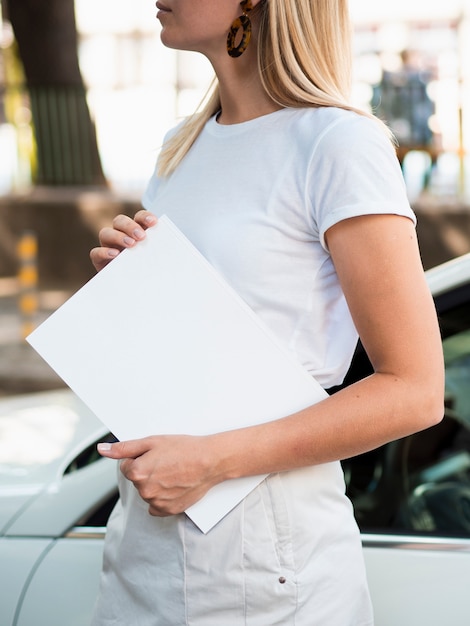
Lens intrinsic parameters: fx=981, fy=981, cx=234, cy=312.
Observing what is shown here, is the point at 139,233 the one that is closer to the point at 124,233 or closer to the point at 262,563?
the point at 124,233

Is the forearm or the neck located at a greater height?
the neck

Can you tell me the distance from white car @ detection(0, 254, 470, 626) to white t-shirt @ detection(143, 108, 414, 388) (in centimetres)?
53

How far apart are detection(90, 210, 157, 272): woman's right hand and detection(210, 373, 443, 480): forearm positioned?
0.31 meters

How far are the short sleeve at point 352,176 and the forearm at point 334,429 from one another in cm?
22

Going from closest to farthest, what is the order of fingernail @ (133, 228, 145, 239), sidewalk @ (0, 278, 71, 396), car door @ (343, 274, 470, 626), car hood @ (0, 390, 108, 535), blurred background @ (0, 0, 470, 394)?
fingernail @ (133, 228, 145, 239)
car door @ (343, 274, 470, 626)
car hood @ (0, 390, 108, 535)
sidewalk @ (0, 278, 71, 396)
blurred background @ (0, 0, 470, 394)

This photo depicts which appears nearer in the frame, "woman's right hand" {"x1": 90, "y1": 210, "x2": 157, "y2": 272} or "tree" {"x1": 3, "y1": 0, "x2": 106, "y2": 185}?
"woman's right hand" {"x1": 90, "y1": 210, "x2": 157, "y2": 272}

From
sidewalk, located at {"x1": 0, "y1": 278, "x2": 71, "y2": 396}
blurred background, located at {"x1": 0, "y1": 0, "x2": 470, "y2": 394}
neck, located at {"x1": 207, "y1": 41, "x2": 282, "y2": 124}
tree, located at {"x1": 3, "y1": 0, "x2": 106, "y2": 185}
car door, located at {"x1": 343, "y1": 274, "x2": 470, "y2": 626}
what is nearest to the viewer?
neck, located at {"x1": 207, "y1": 41, "x2": 282, "y2": 124}

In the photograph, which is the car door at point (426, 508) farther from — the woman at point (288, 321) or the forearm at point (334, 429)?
the forearm at point (334, 429)

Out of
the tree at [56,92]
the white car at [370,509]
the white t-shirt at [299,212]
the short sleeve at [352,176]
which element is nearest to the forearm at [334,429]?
the white t-shirt at [299,212]

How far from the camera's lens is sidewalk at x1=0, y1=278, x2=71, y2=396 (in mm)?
6691

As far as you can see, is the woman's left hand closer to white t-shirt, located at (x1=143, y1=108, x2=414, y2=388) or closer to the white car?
white t-shirt, located at (x1=143, y1=108, x2=414, y2=388)

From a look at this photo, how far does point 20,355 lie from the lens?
7281mm

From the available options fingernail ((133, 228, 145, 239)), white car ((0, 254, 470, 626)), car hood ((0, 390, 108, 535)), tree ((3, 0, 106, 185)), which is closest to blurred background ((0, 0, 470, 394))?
tree ((3, 0, 106, 185))

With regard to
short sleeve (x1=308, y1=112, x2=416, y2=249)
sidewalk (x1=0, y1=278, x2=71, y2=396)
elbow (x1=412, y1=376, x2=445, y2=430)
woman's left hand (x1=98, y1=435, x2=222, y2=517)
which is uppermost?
short sleeve (x1=308, y1=112, x2=416, y2=249)
